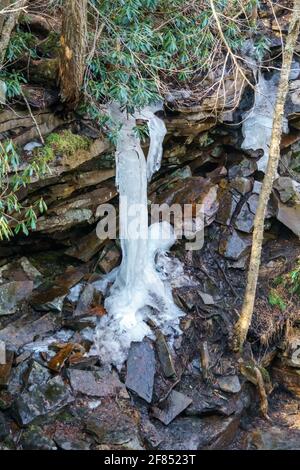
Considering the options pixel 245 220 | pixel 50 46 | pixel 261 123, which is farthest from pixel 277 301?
pixel 50 46

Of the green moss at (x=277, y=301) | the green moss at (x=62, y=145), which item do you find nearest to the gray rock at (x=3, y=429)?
the green moss at (x=62, y=145)

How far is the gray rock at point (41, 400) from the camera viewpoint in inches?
215

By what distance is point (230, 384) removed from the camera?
21.6 ft

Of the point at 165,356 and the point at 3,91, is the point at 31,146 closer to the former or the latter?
the point at 3,91

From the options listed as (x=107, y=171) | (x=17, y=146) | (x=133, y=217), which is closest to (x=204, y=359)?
(x=133, y=217)

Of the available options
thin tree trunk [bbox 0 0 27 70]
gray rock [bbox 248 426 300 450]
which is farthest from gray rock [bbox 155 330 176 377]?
thin tree trunk [bbox 0 0 27 70]

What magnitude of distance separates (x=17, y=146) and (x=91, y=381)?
3.11m

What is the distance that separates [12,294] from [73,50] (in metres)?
3.35

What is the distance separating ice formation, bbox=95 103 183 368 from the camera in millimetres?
6898

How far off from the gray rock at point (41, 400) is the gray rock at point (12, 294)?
1.26 metres

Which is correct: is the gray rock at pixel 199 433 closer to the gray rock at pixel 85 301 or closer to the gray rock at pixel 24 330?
the gray rock at pixel 85 301

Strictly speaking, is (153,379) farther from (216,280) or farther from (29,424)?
(216,280)

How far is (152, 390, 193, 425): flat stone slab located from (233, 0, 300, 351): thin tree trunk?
3.98 ft

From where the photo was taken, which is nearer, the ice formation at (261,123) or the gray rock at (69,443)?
the gray rock at (69,443)
